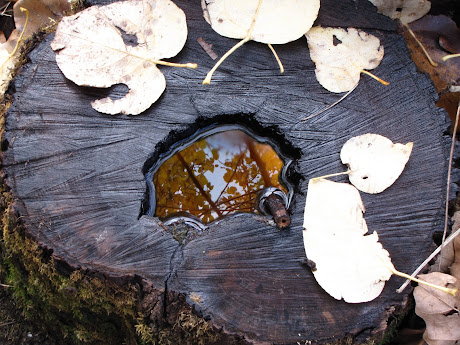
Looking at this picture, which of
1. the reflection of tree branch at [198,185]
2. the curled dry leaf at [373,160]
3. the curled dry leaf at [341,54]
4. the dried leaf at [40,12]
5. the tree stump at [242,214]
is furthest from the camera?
the dried leaf at [40,12]

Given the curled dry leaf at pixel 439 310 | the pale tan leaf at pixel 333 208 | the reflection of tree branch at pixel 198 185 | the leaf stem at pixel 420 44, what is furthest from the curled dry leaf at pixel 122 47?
the curled dry leaf at pixel 439 310

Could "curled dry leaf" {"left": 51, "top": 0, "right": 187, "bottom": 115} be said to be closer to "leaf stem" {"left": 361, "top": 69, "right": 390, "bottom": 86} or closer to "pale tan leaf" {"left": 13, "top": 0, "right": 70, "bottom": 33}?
"pale tan leaf" {"left": 13, "top": 0, "right": 70, "bottom": 33}

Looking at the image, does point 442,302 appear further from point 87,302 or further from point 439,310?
point 87,302

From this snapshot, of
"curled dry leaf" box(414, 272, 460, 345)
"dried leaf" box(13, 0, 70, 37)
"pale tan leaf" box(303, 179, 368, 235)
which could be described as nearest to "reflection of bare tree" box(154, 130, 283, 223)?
"pale tan leaf" box(303, 179, 368, 235)

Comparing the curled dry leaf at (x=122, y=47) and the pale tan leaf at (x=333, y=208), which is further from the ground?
the curled dry leaf at (x=122, y=47)

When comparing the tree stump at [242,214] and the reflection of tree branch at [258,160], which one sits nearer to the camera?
the tree stump at [242,214]

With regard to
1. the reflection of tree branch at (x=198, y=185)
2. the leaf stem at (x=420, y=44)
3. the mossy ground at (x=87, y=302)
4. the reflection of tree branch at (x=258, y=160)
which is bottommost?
the mossy ground at (x=87, y=302)

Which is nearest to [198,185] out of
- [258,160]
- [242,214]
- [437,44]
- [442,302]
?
[258,160]

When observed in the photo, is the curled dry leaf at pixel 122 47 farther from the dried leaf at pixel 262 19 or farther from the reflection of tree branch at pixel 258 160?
the reflection of tree branch at pixel 258 160

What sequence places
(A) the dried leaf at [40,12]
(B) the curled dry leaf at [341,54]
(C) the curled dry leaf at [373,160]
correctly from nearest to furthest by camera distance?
(C) the curled dry leaf at [373,160]
(B) the curled dry leaf at [341,54]
(A) the dried leaf at [40,12]
